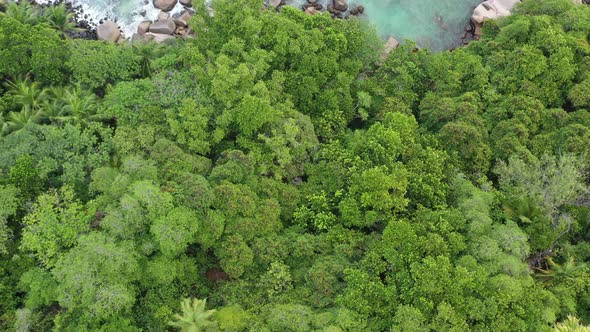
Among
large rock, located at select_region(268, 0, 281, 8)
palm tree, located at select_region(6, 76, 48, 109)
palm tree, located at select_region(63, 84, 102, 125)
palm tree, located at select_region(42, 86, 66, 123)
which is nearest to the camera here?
palm tree, located at select_region(63, 84, 102, 125)

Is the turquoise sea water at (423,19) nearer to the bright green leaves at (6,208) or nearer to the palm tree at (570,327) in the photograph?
the palm tree at (570,327)

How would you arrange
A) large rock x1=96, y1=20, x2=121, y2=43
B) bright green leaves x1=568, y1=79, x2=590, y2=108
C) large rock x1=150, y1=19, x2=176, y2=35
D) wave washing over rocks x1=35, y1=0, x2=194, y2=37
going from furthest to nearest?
wave washing over rocks x1=35, y1=0, x2=194, y2=37
large rock x1=150, y1=19, x2=176, y2=35
large rock x1=96, y1=20, x2=121, y2=43
bright green leaves x1=568, y1=79, x2=590, y2=108

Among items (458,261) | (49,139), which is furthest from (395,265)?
Answer: (49,139)

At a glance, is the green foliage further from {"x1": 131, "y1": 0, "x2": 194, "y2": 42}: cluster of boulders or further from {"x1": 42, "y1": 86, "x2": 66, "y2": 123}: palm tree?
{"x1": 131, "y1": 0, "x2": 194, "y2": 42}: cluster of boulders

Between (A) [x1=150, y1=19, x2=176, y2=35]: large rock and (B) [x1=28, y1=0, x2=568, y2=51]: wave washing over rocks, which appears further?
(B) [x1=28, y1=0, x2=568, y2=51]: wave washing over rocks

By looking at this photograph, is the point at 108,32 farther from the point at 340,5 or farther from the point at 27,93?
the point at 340,5

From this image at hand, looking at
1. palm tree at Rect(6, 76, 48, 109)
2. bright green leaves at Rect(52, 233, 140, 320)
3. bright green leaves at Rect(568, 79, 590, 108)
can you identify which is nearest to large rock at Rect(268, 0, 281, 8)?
palm tree at Rect(6, 76, 48, 109)

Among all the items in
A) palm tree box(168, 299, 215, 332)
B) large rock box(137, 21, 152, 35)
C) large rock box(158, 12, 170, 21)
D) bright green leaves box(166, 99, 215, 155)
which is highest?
bright green leaves box(166, 99, 215, 155)

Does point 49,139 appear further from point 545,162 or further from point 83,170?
point 545,162
